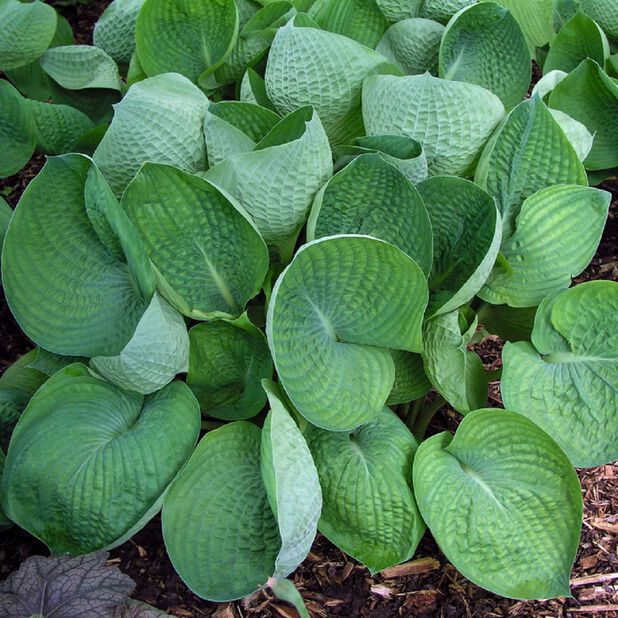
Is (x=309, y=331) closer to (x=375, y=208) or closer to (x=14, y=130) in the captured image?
(x=375, y=208)

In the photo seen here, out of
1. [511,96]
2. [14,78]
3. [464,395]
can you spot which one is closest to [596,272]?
[511,96]

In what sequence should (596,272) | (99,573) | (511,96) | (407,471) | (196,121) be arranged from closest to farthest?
(99,573), (407,471), (196,121), (511,96), (596,272)

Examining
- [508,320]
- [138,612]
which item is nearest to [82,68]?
[508,320]

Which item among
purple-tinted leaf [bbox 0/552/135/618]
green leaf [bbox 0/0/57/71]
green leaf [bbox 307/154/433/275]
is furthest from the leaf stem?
green leaf [bbox 0/0/57/71]

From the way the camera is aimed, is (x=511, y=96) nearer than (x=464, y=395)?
No

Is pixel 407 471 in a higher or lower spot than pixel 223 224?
lower

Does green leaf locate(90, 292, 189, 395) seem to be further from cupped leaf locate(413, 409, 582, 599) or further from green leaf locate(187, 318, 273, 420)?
cupped leaf locate(413, 409, 582, 599)

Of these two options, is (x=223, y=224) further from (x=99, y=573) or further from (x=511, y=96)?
(x=511, y=96)
